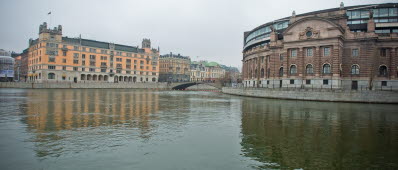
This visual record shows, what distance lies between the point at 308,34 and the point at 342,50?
8.86 meters

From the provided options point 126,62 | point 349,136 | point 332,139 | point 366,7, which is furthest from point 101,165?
point 126,62

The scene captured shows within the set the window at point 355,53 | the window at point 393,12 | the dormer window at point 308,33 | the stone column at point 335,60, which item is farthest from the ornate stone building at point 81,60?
the window at point 393,12

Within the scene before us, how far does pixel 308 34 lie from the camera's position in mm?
62562

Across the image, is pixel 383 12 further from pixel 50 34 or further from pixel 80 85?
pixel 50 34

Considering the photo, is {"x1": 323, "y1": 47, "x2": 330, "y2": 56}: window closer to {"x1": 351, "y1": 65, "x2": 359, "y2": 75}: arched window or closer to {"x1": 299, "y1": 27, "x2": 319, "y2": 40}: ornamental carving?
{"x1": 299, "y1": 27, "x2": 319, "y2": 40}: ornamental carving

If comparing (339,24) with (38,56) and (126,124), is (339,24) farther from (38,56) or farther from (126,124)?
(38,56)

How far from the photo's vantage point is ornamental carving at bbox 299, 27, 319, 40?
2406 inches

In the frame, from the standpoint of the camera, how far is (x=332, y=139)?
16.3m

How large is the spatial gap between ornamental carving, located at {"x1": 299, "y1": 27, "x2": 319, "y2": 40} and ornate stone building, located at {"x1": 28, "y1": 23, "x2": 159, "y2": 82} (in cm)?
9778

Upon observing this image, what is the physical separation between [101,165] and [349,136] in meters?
15.7

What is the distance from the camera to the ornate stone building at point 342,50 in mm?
58750

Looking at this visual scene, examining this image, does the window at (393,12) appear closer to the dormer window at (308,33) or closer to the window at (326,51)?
the window at (326,51)

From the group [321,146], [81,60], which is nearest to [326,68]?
[321,146]

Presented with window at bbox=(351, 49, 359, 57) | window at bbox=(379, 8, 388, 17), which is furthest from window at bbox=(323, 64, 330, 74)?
window at bbox=(379, 8, 388, 17)
